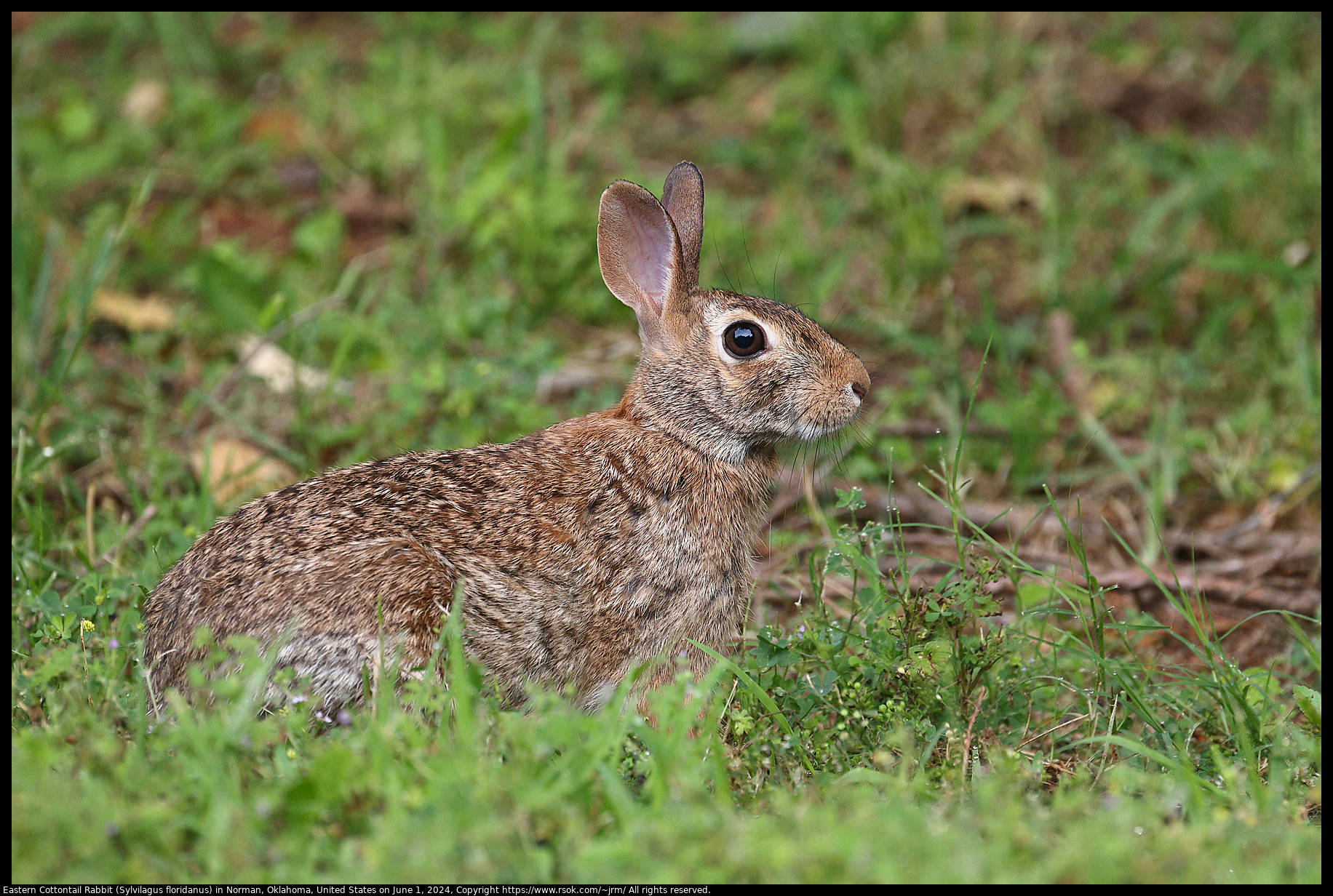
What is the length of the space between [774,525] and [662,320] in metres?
1.38

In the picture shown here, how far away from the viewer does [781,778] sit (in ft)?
11.7

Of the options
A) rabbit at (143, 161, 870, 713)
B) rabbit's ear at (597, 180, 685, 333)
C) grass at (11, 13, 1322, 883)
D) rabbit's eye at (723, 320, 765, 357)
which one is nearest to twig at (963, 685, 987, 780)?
grass at (11, 13, 1322, 883)

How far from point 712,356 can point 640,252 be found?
1.74 ft

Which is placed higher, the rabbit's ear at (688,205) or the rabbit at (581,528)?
the rabbit's ear at (688,205)

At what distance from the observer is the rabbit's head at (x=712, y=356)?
468 cm

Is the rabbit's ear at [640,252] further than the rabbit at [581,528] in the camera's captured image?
Yes

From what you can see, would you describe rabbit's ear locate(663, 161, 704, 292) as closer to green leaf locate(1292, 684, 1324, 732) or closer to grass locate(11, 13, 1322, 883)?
grass locate(11, 13, 1322, 883)

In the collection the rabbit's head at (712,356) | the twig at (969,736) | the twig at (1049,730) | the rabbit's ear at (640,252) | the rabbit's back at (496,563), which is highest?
the rabbit's ear at (640,252)

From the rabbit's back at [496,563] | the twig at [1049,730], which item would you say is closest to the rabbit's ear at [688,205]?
the rabbit's back at [496,563]

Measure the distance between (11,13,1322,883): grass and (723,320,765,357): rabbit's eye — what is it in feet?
2.08

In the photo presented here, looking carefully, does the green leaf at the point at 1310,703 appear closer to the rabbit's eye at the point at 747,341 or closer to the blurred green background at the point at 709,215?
the blurred green background at the point at 709,215

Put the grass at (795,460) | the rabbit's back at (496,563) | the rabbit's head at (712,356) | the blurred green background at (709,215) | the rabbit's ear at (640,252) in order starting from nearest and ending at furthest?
the grass at (795,460) → the rabbit's back at (496,563) → the rabbit's head at (712,356) → the rabbit's ear at (640,252) → the blurred green background at (709,215)

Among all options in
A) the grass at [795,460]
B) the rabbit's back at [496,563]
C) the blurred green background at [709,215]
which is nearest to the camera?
the grass at [795,460]

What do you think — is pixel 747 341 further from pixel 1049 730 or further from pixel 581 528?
pixel 1049 730
